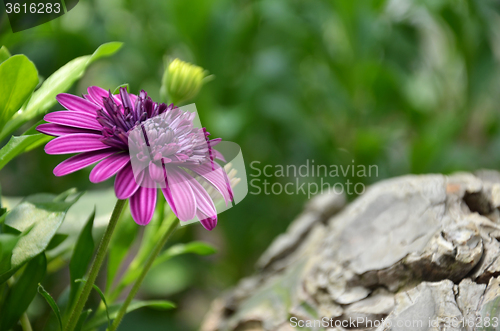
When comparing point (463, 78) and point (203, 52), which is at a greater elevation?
point (203, 52)

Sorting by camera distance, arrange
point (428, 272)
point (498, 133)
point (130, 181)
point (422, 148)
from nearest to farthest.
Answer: point (130, 181) → point (428, 272) → point (422, 148) → point (498, 133)

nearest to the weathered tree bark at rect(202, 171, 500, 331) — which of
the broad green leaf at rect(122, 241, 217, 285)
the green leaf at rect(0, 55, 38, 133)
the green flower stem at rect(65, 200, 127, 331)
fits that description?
the broad green leaf at rect(122, 241, 217, 285)

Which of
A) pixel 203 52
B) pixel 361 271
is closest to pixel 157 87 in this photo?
pixel 203 52

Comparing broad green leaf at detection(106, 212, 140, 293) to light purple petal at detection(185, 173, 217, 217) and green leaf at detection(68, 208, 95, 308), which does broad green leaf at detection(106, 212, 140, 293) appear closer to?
green leaf at detection(68, 208, 95, 308)

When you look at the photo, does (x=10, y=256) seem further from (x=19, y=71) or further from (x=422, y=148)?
(x=422, y=148)

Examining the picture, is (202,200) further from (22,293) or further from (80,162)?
(22,293)

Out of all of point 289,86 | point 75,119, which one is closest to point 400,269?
point 75,119
